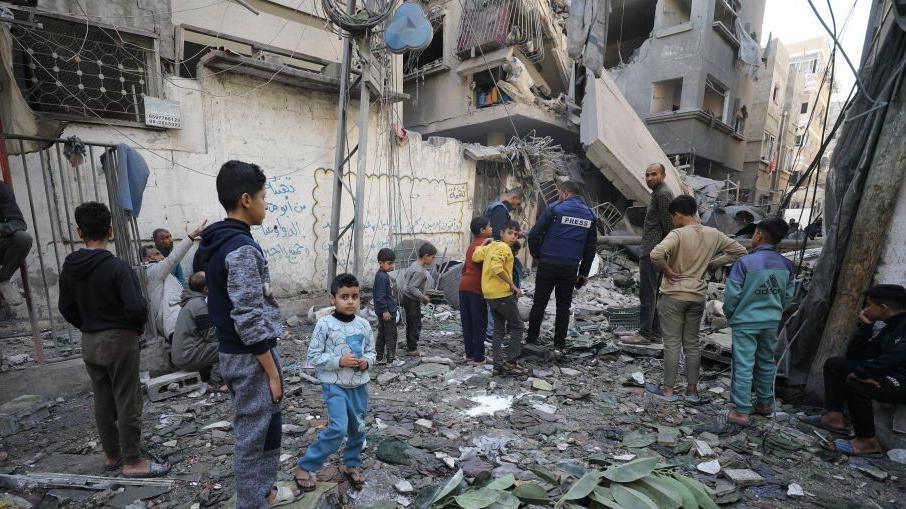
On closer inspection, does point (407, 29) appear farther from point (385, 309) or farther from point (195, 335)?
point (195, 335)

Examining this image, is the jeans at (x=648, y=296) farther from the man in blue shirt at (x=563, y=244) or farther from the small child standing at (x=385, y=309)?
the small child standing at (x=385, y=309)

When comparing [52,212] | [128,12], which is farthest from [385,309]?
[128,12]

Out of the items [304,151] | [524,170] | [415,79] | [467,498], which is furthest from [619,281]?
[415,79]

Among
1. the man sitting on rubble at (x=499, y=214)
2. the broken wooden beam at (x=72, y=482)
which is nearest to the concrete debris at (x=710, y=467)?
the man sitting on rubble at (x=499, y=214)

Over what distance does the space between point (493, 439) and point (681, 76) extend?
52.1 ft

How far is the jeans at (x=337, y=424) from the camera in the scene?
2.39m

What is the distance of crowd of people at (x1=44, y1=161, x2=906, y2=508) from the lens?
6.40ft

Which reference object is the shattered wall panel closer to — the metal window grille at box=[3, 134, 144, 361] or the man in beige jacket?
the man in beige jacket

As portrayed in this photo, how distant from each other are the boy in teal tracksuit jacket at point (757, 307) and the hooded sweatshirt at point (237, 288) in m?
3.57

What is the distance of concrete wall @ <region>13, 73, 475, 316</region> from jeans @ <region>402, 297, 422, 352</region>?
2.30 meters

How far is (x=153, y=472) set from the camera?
2.76m

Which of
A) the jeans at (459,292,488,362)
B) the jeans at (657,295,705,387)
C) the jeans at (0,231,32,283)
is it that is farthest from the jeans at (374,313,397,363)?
the jeans at (0,231,32,283)

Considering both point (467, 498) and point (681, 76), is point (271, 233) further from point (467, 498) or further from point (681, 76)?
point (681, 76)

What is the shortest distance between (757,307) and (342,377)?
130 inches
